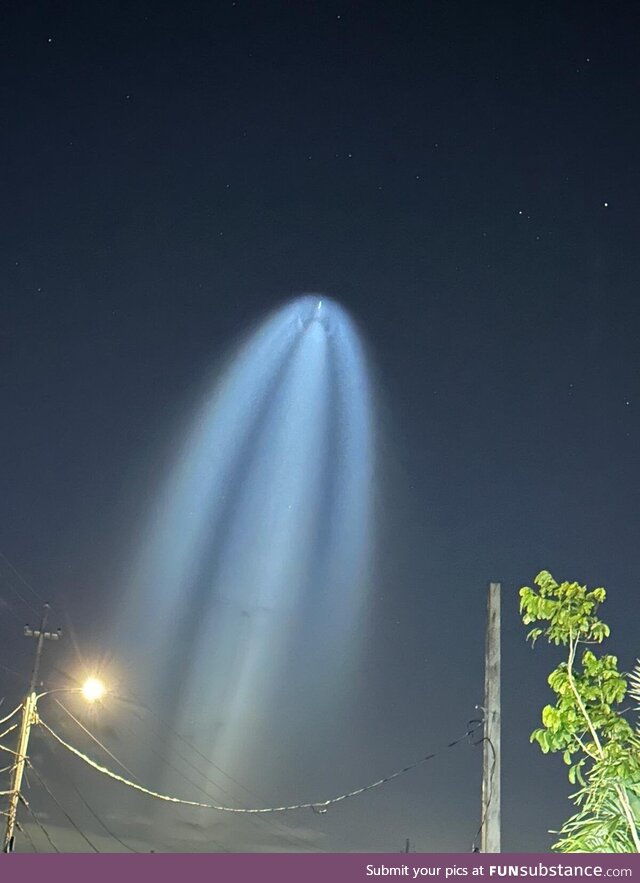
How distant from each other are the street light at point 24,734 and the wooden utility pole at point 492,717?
9.85 metres

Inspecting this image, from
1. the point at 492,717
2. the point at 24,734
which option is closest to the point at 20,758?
the point at 24,734

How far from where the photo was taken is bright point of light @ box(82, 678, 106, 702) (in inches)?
781

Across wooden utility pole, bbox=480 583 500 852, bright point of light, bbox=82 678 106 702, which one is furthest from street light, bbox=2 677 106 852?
wooden utility pole, bbox=480 583 500 852

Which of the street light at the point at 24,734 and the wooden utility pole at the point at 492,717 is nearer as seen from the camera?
the wooden utility pole at the point at 492,717

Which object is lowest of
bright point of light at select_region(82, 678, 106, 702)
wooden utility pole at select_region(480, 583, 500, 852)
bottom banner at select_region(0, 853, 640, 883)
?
bottom banner at select_region(0, 853, 640, 883)

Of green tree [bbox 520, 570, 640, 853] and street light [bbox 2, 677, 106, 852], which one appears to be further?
street light [bbox 2, 677, 106, 852]

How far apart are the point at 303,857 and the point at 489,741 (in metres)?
4.88

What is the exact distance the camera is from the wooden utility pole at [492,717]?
12.5 m

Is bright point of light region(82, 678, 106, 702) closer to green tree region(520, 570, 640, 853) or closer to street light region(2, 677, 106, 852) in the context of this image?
street light region(2, 677, 106, 852)

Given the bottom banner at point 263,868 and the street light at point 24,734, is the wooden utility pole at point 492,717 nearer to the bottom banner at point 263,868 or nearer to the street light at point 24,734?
the bottom banner at point 263,868

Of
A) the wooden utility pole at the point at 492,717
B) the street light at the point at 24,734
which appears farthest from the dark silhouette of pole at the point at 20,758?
the wooden utility pole at the point at 492,717

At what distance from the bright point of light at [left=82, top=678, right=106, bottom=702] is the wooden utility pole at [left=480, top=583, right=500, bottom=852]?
9.80m

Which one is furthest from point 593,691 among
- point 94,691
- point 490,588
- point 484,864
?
point 94,691

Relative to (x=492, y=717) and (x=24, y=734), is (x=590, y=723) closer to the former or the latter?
(x=492, y=717)
